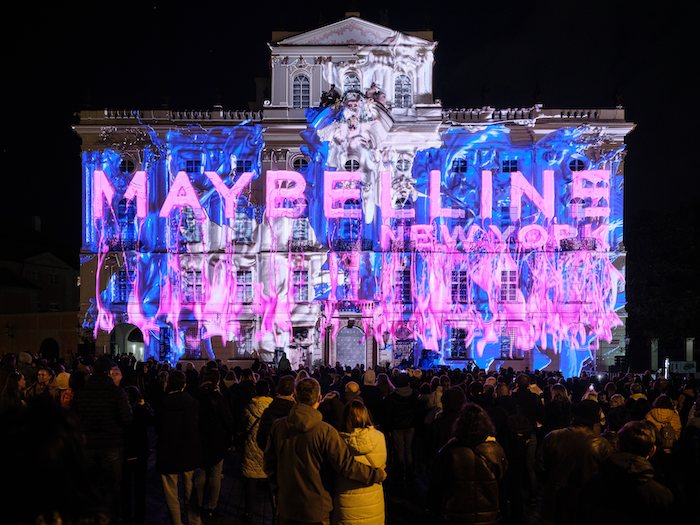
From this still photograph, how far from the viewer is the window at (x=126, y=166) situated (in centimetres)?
3219

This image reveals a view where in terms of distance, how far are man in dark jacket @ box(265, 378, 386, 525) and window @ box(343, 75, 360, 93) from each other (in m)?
29.9

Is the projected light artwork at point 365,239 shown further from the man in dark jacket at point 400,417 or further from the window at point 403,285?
the man in dark jacket at point 400,417

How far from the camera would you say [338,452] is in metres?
4.93

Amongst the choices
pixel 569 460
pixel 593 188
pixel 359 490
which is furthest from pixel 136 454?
pixel 593 188

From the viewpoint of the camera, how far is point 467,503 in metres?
4.68

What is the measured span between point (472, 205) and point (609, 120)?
956cm

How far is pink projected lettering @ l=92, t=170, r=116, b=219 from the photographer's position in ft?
103

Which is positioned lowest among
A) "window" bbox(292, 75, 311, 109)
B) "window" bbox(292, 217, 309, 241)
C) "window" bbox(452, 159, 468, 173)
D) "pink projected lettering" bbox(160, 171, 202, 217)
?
"window" bbox(292, 217, 309, 241)

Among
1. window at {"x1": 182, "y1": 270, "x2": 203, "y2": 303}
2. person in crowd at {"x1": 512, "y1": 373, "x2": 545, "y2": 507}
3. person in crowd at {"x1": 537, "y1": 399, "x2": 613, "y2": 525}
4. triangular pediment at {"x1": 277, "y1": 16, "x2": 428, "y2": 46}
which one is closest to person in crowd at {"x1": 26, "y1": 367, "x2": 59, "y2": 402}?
person in crowd at {"x1": 537, "y1": 399, "x2": 613, "y2": 525}

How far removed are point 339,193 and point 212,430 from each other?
24.4 meters

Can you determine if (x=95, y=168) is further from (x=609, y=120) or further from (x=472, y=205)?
(x=609, y=120)

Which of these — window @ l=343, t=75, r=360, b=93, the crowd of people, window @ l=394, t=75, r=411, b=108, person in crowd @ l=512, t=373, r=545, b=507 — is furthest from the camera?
window @ l=394, t=75, r=411, b=108

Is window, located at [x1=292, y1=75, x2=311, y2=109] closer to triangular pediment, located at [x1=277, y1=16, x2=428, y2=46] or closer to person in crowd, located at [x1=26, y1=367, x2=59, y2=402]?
triangular pediment, located at [x1=277, y1=16, x2=428, y2=46]

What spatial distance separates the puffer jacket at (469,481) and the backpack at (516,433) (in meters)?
3.26
